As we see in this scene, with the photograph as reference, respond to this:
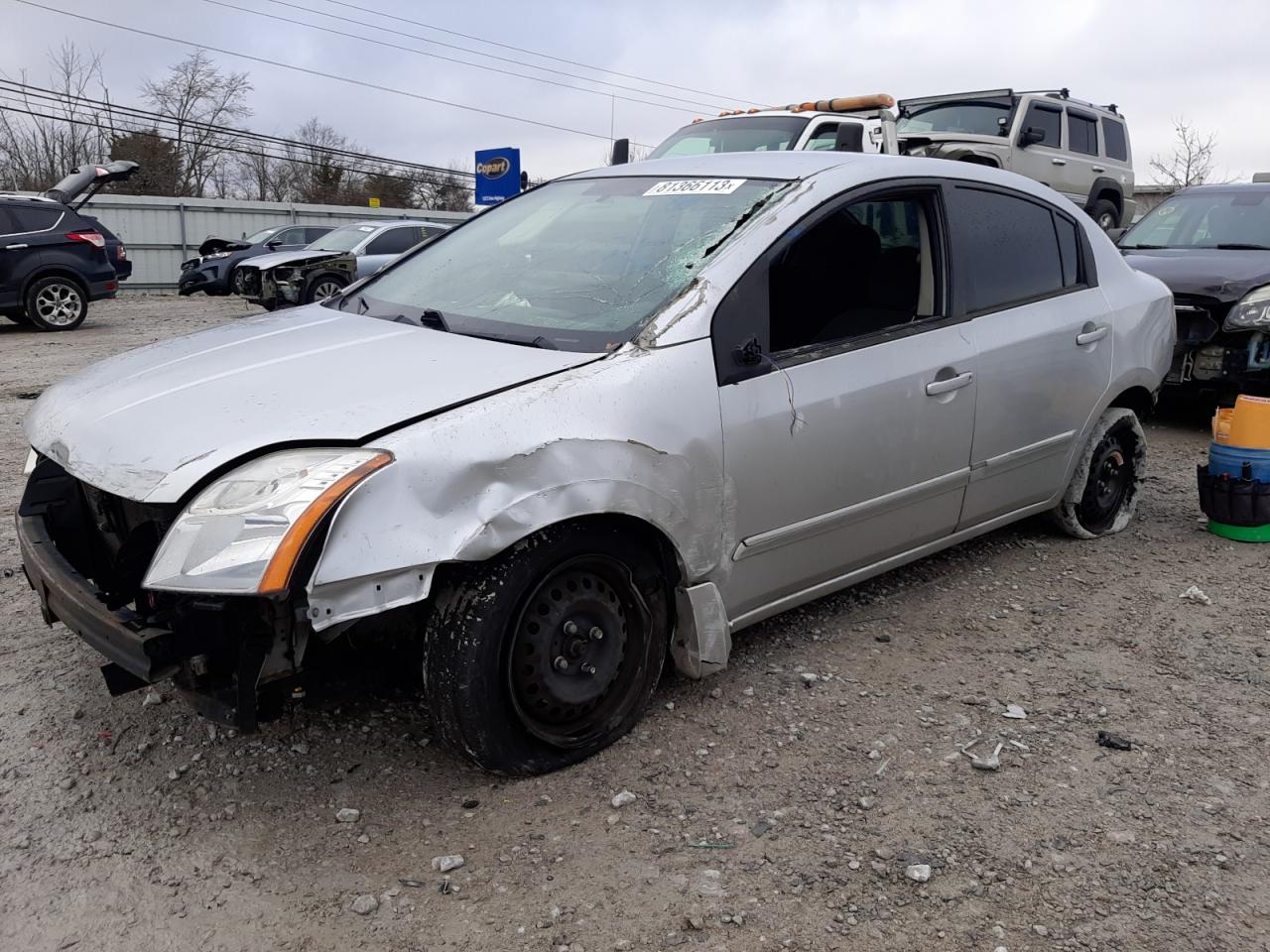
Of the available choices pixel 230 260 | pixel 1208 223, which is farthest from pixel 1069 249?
pixel 230 260

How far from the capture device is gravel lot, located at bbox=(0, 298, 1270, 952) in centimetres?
229

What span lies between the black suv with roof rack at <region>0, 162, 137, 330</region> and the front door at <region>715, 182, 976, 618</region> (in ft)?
40.1

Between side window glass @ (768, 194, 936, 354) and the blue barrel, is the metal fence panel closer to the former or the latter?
side window glass @ (768, 194, 936, 354)

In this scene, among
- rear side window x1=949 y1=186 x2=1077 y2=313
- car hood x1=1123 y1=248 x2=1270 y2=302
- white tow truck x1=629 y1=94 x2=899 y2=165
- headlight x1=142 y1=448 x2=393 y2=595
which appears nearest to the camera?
headlight x1=142 y1=448 x2=393 y2=595

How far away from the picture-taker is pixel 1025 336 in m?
3.94

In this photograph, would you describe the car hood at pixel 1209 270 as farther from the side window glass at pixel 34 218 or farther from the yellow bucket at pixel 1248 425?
the side window glass at pixel 34 218

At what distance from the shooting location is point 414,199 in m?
42.0

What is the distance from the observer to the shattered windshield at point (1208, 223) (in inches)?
297

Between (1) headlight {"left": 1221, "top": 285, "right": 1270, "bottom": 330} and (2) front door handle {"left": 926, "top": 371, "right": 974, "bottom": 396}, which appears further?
(1) headlight {"left": 1221, "top": 285, "right": 1270, "bottom": 330}

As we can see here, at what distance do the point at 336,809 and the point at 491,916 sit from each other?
0.60 metres

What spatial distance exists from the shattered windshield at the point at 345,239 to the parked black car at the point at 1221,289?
442 inches

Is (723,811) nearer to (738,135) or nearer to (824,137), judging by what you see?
(824,137)

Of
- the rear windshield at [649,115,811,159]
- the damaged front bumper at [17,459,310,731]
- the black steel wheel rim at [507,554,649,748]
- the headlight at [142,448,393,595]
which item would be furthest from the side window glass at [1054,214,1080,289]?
the rear windshield at [649,115,811,159]

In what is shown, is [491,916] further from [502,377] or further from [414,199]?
[414,199]
